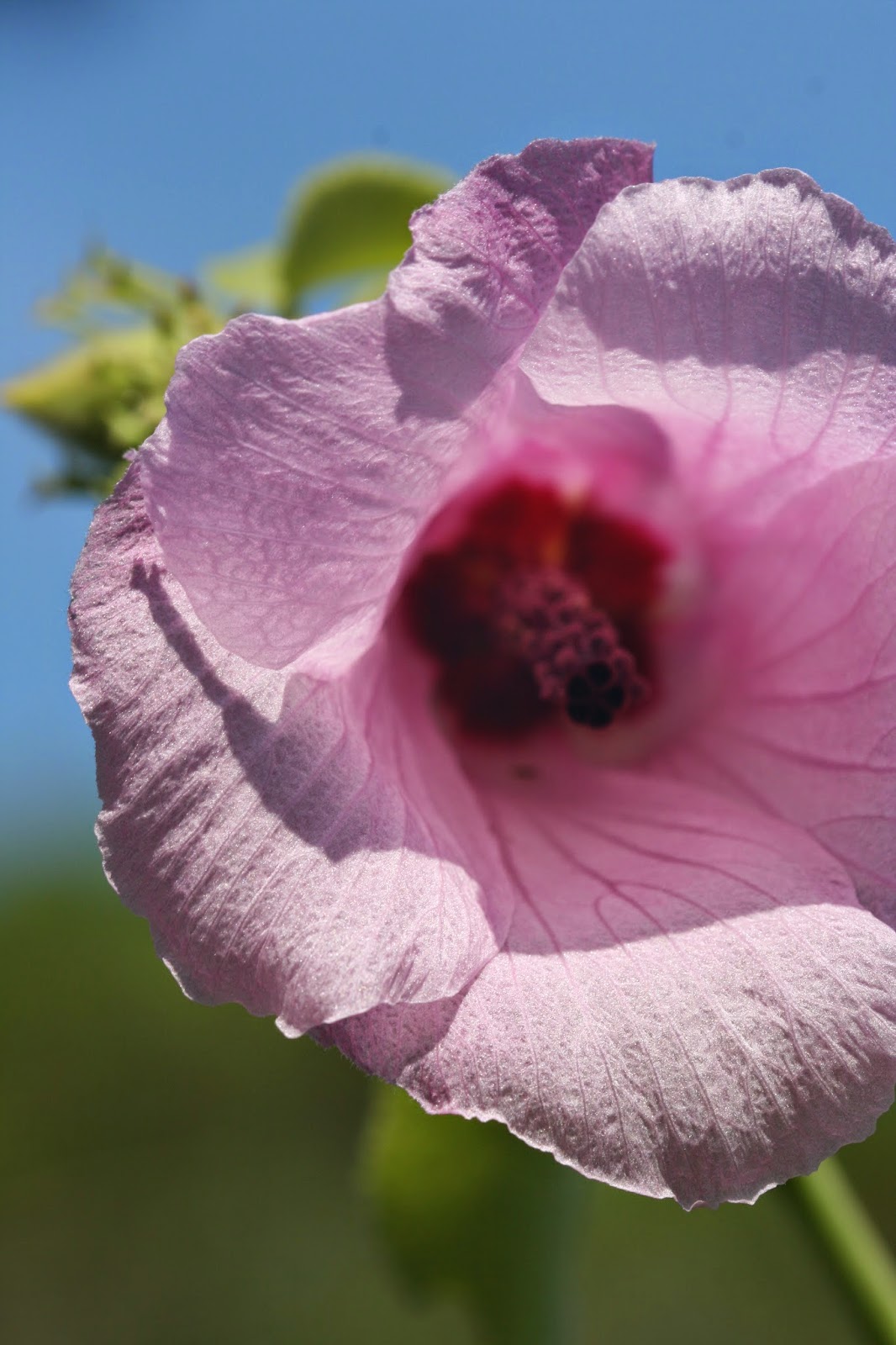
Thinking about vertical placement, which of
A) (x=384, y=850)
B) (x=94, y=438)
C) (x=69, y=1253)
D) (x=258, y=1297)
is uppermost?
(x=94, y=438)

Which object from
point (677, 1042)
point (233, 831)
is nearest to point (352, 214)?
point (233, 831)

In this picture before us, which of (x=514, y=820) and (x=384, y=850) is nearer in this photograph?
(x=384, y=850)

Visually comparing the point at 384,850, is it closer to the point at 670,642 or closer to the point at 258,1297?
the point at 670,642

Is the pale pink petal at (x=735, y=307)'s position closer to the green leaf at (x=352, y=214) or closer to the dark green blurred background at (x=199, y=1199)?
the green leaf at (x=352, y=214)

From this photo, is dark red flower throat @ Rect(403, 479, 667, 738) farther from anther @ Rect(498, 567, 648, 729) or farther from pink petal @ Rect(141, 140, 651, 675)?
pink petal @ Rect(141, 140, 651, 675)

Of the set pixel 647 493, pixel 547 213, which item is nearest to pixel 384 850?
pixel 547 213

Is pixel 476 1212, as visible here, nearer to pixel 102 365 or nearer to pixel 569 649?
pixel 569 649

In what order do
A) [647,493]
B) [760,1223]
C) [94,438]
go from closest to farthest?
[647,493]
[94,438]
[760,1223]
